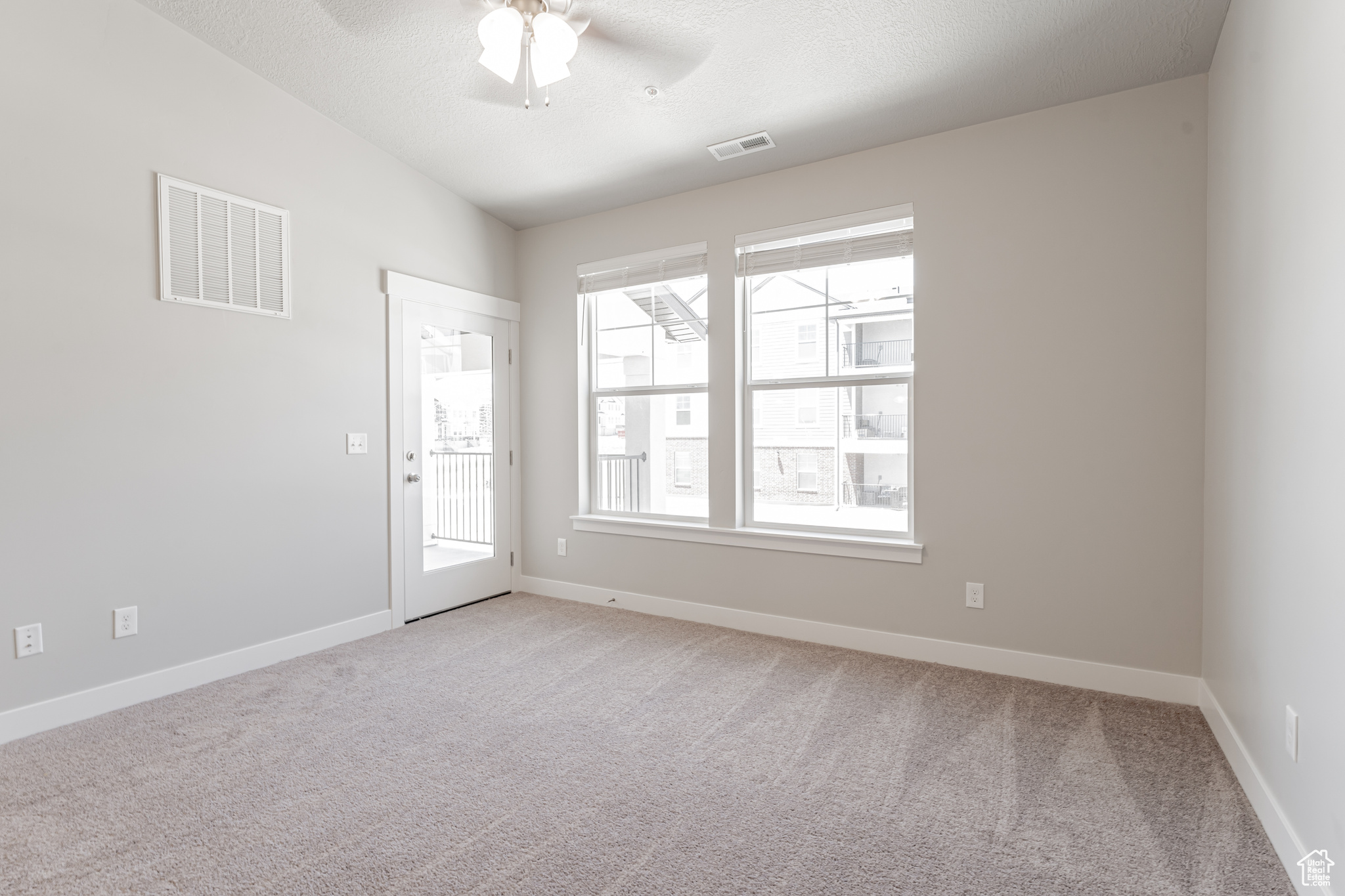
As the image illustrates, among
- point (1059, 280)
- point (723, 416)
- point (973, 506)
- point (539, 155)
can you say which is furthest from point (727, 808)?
point (539, 155)

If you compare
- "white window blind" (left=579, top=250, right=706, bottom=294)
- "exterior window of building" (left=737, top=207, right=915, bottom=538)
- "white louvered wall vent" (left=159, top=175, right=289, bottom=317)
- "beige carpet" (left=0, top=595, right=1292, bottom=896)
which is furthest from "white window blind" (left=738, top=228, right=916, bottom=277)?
"white louvered wall vent" (left=159, top=175, right=289, bottom=317)

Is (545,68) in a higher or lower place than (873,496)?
higher

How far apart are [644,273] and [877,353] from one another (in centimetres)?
159

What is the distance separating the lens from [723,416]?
12.6 feet

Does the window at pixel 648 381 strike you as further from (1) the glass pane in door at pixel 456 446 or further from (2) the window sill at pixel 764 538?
(1) the glass pane in door at pixel 456 446

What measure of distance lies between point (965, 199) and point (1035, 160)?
32cm

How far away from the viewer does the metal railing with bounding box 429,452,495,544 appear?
Answer: 13.7 ft

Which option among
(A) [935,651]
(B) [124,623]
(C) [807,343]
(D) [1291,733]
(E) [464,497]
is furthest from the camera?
(E) [464,497]

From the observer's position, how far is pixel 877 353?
344 cm

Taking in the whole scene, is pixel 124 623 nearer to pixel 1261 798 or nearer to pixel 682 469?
pixel 682 469

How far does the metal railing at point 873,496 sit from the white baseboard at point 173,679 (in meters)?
2.79

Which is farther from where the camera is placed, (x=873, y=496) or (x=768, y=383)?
(x=768, y=383)

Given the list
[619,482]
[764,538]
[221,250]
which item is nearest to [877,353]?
[764,538]

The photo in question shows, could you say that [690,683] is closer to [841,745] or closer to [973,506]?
[841,745]
